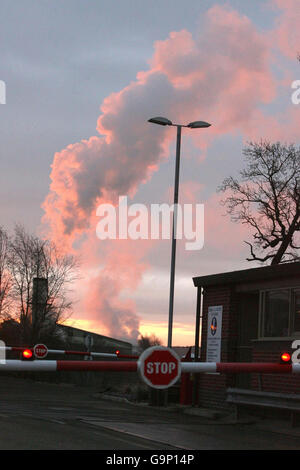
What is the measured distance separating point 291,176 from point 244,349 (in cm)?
2574

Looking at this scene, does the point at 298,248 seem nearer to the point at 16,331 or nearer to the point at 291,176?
the point at 291,176

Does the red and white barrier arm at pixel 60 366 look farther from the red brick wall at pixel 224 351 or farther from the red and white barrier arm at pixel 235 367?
the red brick wall at pixel 224 351

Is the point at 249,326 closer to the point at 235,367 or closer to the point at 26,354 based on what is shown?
the point at 235,367

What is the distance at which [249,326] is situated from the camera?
2273 cm

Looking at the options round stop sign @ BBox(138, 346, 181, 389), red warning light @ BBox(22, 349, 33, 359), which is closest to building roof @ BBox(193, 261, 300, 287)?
round stop sign @ BBox(138, 346, 181, 389)

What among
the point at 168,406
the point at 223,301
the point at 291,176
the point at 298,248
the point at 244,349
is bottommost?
the point at 168,406

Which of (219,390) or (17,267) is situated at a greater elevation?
(17,267)

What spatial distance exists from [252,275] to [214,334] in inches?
123

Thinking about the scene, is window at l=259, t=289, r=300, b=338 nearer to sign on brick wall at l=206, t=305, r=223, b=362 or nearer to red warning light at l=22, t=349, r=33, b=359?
sign on brick wall at l=206, t=305, r=223, b=362

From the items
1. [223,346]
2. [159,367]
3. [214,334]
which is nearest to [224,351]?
[223,346]

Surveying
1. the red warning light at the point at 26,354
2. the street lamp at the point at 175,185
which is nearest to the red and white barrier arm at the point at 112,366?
the red warning light at the point at 26,354

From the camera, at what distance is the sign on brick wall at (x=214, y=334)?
23016mm
